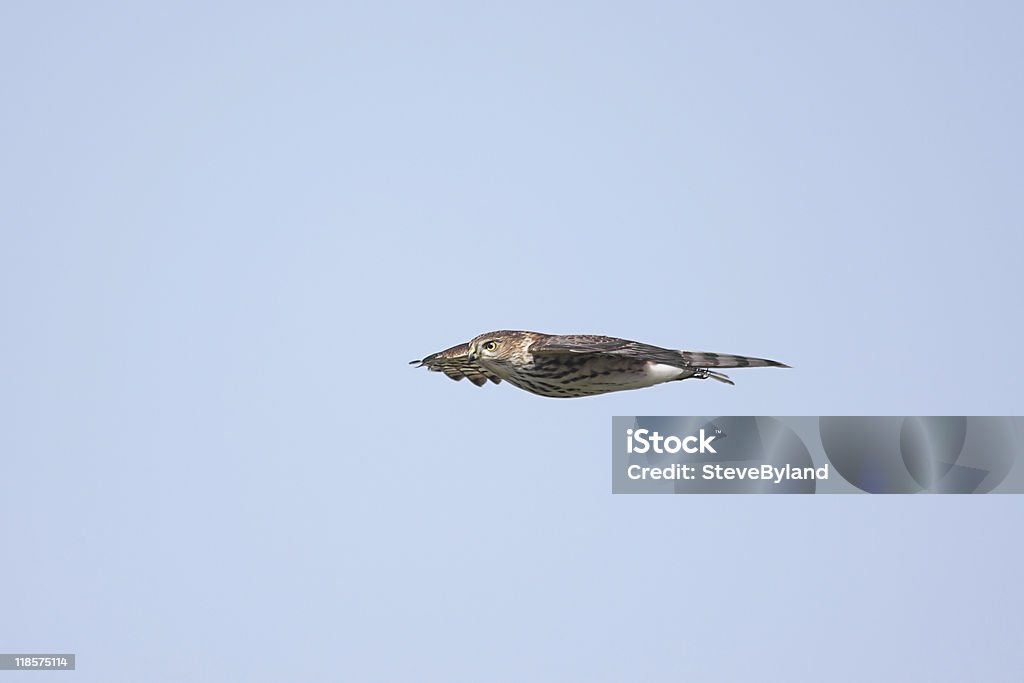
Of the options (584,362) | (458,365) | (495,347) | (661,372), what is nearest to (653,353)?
(661,372)

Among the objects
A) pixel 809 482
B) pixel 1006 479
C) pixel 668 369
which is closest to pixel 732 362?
pixel 668 369

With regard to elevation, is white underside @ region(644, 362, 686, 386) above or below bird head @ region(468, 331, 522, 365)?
below

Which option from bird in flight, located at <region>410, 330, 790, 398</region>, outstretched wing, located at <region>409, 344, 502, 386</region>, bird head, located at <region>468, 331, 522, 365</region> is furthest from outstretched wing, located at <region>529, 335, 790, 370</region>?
outstretched wing, located at <region>409, 344, 502, 386</region>

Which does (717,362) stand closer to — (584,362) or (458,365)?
(584,362)

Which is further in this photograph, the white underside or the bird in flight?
the white underside

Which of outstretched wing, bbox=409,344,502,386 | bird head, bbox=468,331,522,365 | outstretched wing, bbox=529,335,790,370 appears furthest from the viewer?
outstretched wing, bbox=409,344,502,386

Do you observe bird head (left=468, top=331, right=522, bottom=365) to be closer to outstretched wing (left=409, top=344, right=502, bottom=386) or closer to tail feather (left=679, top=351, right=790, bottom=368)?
outstretched wing (left=409, top=344, right=502, bottom=386)

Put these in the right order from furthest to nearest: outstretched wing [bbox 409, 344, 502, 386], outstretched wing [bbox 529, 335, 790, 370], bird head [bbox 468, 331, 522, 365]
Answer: outstretched wing [bbox 409, 344, 502, 386]
bird head [bbox 468, 331, 522, 365]
outstretched wing [bbox 529, 335, 790, 370]

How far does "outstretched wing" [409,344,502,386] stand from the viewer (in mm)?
27203

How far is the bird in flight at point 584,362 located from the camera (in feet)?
80.6

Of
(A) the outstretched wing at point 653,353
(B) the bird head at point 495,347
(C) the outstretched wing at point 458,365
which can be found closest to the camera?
(A) the outstretched wing at point 653,353

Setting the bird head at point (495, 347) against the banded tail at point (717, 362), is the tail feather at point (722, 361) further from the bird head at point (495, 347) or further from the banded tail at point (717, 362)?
the bird head at point (495, 347)

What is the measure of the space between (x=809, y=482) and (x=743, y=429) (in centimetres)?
132

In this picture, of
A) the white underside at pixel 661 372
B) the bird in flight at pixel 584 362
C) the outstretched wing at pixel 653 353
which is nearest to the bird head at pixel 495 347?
the bird in flight at pixel 584 362
